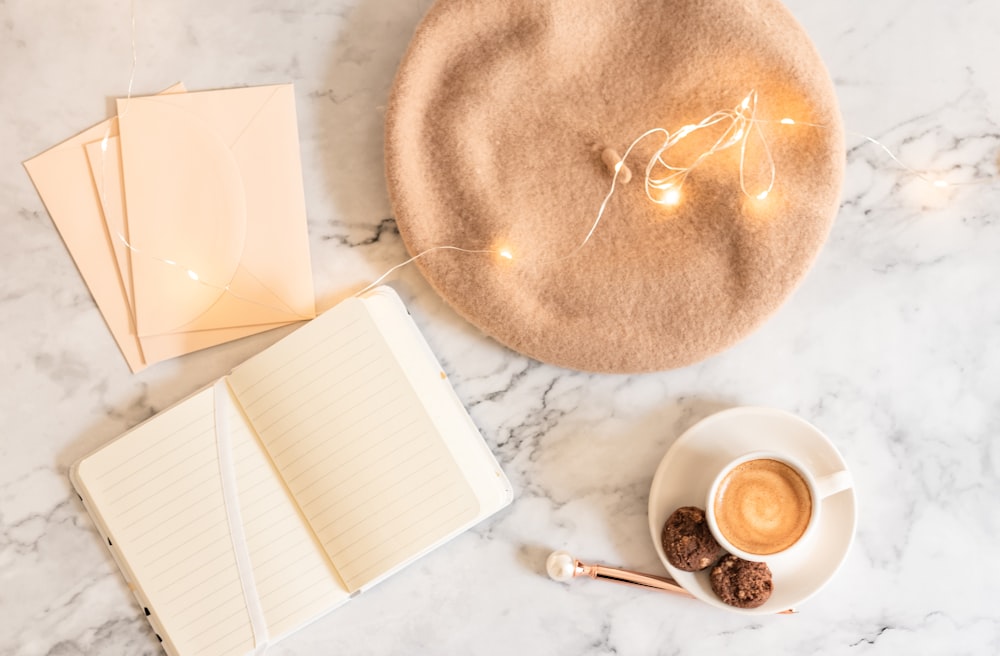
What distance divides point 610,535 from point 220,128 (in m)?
0.55

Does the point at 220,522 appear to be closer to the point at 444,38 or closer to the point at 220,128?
the point at 220,128

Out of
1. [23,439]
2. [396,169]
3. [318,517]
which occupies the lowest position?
[318,517]

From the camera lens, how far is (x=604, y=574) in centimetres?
75

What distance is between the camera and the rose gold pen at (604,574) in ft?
Answer: 2.46

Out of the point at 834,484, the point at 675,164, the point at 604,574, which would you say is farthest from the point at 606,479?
the point at 675,164

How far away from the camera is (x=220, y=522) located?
731 millimetres

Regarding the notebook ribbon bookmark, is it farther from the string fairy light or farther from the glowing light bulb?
the glowing light bulb

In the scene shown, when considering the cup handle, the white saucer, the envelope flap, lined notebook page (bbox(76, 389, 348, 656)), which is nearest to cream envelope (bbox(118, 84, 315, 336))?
the envelope flap

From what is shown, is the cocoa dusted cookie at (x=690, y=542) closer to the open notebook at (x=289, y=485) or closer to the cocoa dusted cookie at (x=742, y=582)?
the cocoa dusted cookie at (x=742, y=582)

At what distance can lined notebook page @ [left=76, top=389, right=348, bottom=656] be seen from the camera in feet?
2.39

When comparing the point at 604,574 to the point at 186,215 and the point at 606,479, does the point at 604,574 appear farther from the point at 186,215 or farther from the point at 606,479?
the point at 186,215

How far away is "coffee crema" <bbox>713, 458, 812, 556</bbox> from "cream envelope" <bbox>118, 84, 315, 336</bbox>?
1.42 ft

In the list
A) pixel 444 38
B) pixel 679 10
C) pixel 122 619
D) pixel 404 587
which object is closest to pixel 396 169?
pixel 444 38

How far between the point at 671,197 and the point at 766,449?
25 cm
